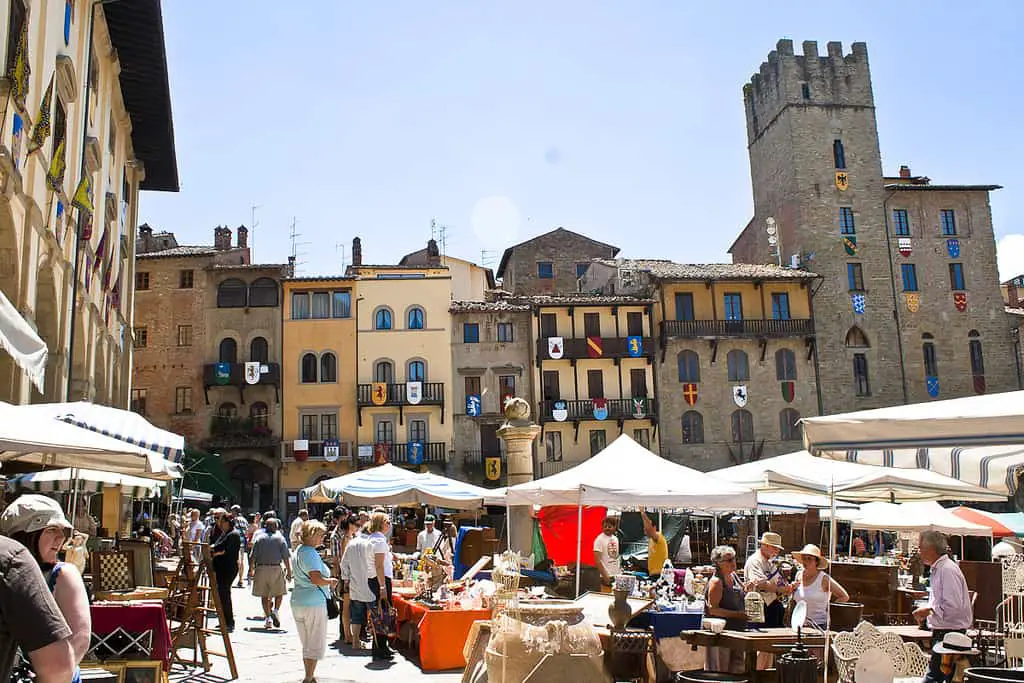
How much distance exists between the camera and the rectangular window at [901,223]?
4241 cm

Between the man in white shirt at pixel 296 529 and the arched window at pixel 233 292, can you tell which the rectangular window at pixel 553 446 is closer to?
the arched window at pixel 233 292

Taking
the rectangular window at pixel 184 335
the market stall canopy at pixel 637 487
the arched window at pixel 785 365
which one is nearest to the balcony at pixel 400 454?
the rectangular window at pixel 184 335

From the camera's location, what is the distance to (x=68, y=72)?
14336mm

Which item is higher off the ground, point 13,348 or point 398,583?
point 13,348

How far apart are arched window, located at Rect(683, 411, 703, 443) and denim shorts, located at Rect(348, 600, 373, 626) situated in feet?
97.5

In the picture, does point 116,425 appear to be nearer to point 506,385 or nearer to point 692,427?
point 506,385

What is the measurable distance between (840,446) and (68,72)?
12.8 m

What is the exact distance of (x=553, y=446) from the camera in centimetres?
3900

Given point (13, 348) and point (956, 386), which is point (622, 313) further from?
point (13, 348)

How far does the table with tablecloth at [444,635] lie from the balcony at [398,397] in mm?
29158

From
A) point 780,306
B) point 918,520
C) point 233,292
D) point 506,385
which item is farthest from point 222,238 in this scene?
point 918,520

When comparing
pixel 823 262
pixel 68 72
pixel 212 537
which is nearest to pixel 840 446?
pixel 212 537

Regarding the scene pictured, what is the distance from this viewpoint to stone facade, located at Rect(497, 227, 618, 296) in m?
47.0

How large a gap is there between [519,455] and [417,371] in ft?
84.4
